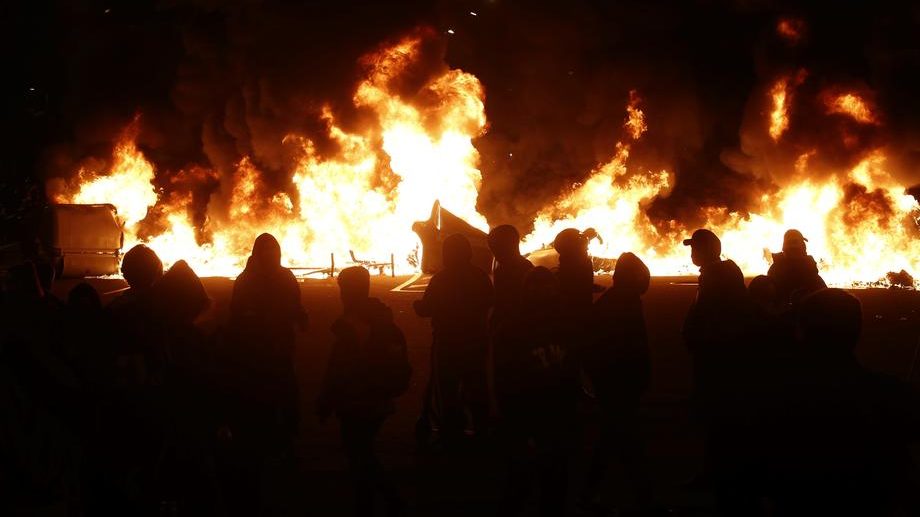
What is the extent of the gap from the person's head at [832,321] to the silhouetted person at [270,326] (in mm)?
3244

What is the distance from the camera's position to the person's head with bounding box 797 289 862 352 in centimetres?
304

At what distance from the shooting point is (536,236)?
132ft

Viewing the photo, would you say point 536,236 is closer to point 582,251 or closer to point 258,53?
point 258,53

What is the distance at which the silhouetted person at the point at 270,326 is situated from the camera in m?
5.48

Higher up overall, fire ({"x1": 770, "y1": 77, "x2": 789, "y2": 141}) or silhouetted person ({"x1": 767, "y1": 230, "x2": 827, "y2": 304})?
fire ({"x1": 770, "y1": 77, "x2": 789, "y2": 141})

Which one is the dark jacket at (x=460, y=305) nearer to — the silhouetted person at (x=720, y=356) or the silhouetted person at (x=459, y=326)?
the silhouetted person at (x=459, y=326)

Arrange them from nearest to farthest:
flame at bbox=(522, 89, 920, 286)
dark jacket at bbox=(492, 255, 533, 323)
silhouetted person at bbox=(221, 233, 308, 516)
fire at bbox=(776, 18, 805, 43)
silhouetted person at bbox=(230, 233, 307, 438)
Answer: silhouetted person at bbox=(221, 233, 308, 516)
silhouetted person at bbox=(230, 233, 307, 438)
dark jacket at bbox=(492, 255, 533, 323)
flame at bbox=(522, 89, 920, 286)
fire at bbox=(776, 18, 805, 43)

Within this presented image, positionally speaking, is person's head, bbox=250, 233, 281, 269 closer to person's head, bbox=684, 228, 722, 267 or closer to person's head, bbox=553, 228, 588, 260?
person's head, bbox=553, 228, 588, 260

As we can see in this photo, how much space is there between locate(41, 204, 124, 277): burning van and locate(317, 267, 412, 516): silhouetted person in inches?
1049

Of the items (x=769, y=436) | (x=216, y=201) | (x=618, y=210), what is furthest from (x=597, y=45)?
(x=769, y=436)

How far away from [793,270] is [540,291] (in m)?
3.06

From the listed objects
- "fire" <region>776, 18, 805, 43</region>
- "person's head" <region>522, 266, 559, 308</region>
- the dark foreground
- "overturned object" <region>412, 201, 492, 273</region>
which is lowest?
the dark foreground

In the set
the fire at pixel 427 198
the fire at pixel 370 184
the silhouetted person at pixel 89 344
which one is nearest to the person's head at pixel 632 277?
the silhouetted person at pixel 89 344

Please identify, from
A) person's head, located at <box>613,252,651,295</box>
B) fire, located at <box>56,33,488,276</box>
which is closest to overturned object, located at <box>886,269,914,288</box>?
fire, located at <box>56,33,488,276</box>
